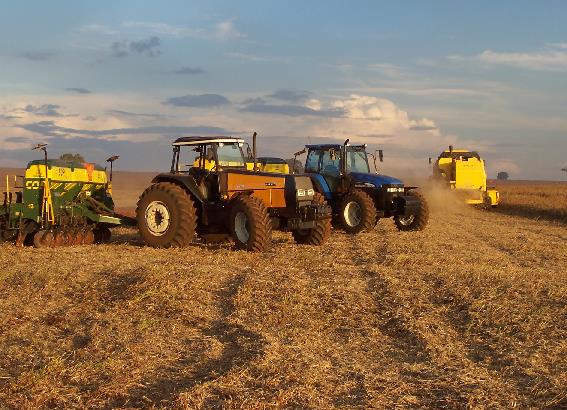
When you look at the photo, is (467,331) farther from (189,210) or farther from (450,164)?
(450,164)

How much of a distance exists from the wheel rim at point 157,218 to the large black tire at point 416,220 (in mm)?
6396

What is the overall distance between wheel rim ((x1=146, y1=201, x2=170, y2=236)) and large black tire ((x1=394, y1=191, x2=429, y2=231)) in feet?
21.0

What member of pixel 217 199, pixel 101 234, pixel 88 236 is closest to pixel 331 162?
pixel 217 199

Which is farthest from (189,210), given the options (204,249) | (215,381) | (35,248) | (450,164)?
(450,164)

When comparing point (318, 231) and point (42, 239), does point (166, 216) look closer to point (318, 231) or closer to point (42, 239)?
point (42, 239)

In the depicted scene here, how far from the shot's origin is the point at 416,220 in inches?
658

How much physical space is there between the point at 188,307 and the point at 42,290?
2272 millimetres

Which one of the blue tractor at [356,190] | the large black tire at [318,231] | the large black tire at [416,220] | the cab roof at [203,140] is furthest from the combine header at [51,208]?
the large black tire at [416,220]

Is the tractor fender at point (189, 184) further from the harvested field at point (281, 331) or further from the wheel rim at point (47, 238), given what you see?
the wheel rim at point (47, 238)

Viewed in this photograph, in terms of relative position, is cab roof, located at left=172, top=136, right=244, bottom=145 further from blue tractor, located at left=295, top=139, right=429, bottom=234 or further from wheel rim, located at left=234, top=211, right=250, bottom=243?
blue tractor, located at left=295, top=139, right=429, bottom=234

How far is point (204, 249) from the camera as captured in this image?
1255 cm

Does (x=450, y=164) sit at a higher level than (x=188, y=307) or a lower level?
higher

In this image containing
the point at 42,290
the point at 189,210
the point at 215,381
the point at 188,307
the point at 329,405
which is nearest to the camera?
the point at 329,405

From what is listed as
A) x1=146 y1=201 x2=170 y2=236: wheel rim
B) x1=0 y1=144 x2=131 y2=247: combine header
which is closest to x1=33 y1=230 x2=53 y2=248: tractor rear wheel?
x1=0 y1=144 x2=131 y2=247: combine header
